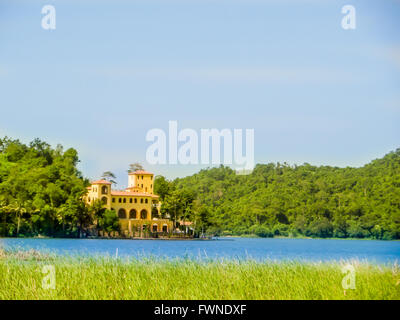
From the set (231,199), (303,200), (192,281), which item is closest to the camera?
(192,281)

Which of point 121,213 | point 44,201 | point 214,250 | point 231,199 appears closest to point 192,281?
point 214,250

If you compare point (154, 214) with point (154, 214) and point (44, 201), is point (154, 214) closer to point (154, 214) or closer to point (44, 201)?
point (154, 214)

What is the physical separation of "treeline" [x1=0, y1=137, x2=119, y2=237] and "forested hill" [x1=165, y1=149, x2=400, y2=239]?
647 cm

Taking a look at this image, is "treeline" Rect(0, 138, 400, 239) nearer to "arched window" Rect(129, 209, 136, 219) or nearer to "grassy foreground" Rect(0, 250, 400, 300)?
"arched window" Rect(129, 209, 136, 219)

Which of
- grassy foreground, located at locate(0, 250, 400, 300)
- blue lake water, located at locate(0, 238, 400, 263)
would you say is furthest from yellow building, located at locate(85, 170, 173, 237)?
grassy foreground, located at locate(0, 250, 400, 300)

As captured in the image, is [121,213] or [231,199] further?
[231,199]

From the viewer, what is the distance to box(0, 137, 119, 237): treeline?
42.3m

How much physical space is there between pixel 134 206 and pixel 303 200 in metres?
13.7

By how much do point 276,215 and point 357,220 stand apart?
6883mm

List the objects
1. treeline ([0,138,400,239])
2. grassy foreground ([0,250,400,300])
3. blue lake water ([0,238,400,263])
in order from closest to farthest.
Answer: grassy foreground ([0,250,400,300]) → blue lake water ([0,238,400,263]) → treeline ([0,138,400,239])

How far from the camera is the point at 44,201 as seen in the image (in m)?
42.9

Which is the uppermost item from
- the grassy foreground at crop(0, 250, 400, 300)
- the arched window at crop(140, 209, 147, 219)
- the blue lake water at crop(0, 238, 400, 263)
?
the arched window at crop(140, 209, 147, 219)
